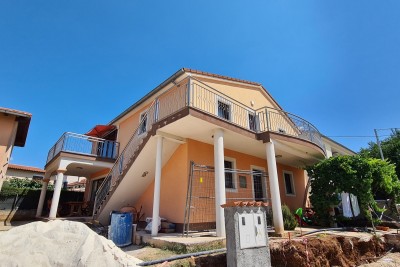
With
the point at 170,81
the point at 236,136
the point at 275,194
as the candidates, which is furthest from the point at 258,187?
the point at 170,81

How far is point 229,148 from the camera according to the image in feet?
37.0

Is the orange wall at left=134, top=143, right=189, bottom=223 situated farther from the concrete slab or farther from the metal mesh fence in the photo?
the concrete slab

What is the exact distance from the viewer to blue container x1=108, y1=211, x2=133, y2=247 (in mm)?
7609

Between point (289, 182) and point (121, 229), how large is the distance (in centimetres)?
1081

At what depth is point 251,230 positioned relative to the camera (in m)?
4.87

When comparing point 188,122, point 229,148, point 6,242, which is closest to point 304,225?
point 229,148

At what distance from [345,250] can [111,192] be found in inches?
353

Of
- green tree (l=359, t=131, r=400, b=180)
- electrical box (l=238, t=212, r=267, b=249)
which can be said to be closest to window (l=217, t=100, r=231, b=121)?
electrical box (l=238, t=212, r=267, b=249)

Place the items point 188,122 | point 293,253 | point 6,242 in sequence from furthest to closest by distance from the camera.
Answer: point 188,122
point 293,253
point 6,242

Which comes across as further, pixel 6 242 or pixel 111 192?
pixel 111 192

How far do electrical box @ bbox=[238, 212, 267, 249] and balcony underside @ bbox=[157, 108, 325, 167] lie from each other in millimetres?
3867

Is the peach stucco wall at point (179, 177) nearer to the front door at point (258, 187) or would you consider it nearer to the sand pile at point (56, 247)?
the front door at point (258, 187)

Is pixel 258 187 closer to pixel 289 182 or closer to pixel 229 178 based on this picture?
pixel 229 178

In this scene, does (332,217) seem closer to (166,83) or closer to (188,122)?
(188,122)
